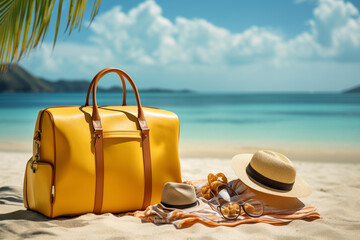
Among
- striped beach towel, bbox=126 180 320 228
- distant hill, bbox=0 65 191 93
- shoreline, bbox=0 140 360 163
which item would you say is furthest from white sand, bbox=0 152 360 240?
distant hill, bbox=0 65 191 93

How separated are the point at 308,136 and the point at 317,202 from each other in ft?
24.0

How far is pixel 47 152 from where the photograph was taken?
7.18ft

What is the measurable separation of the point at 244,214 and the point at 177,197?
0.47m

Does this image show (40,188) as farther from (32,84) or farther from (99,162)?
(32,84)

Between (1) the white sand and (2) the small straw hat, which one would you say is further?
(2) the small straw hat

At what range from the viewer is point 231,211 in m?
2.19

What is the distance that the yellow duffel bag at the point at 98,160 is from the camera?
7.04 ft

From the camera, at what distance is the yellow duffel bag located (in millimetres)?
2146

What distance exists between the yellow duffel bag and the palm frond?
409 mm

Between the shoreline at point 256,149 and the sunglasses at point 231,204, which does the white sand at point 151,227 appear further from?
the shoreline at point 256,149

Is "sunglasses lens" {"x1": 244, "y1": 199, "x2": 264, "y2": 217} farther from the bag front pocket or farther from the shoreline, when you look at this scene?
the shoreline

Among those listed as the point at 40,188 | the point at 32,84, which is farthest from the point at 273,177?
the point at 32,84

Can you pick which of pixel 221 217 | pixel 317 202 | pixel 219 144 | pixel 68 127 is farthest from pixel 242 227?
pixel 219 144

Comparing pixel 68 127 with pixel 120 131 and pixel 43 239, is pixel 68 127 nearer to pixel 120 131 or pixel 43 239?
pixel 120 131
